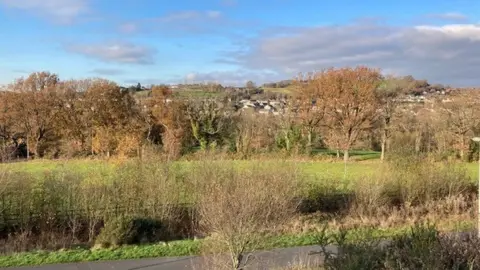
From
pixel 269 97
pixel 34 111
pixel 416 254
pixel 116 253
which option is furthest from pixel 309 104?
pixel 416 254

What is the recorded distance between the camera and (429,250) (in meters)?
5.90

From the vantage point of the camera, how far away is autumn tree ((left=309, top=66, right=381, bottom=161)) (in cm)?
4641

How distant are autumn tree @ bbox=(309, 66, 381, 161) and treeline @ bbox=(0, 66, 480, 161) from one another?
9cm

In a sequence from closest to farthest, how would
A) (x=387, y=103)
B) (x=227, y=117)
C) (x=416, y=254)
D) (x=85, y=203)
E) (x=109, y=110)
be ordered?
(x=416, y=254), (x=85, y=203), (x=387, y=103), (x=109, y=110), (x=227, y=117)

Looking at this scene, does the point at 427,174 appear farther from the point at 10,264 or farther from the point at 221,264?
the point at 10,264

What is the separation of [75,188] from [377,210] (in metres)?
11.8

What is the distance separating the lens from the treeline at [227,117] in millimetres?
46000

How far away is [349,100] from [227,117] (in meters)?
13.5

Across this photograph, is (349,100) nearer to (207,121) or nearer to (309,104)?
(309,104)

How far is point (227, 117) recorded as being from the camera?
53719 mm

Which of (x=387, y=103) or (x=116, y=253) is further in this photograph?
(x=387, y=103)

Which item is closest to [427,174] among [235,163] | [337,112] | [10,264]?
[235,163]

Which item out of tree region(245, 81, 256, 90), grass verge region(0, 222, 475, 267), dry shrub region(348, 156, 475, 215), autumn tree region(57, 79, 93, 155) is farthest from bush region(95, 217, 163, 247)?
tree region(245, 81, 256, 90)

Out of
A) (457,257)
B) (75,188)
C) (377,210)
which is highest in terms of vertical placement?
(457,257)
